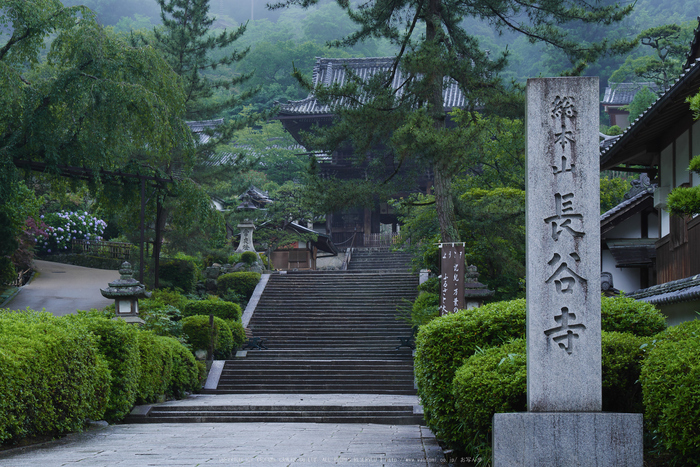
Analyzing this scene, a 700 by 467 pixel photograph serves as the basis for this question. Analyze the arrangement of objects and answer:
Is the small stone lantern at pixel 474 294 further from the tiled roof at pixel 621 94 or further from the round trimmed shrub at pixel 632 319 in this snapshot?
the tiled roof at pixel 621 94

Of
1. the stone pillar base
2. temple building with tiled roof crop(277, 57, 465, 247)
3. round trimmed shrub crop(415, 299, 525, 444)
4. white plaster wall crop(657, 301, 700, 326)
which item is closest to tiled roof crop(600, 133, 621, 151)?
white plaster wall crop(657, 301, 700, 326)

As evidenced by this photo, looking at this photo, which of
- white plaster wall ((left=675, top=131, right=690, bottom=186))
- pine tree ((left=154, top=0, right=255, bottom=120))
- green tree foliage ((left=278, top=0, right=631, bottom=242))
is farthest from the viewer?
pine tree ((left=154, top=0, right=255, bottom=120))

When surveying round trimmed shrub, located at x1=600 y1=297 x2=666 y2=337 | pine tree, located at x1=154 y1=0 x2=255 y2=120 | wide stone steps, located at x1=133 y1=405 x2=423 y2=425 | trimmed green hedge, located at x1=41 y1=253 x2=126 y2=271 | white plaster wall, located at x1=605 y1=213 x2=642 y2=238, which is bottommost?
wide stone steps, located at x1=133 y1=405 x2=423 y2=425

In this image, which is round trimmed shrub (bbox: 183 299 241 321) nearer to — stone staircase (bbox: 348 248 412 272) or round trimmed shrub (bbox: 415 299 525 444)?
round trimmed shrub (bbox: 415 299 525 444)

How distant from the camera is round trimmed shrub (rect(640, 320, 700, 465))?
13.2 feet

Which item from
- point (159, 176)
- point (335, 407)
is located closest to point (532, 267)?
point (335, 407)

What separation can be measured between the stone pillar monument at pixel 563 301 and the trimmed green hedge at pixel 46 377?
499 cm

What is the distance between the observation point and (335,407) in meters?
12.0

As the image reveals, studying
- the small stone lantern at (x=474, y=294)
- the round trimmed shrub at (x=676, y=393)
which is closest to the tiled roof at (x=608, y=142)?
the small stone lantern at (x=474, y=294)

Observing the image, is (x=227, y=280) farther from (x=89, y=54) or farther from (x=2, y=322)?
(x=2, y=322)

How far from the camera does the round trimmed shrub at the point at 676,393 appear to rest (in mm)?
4035

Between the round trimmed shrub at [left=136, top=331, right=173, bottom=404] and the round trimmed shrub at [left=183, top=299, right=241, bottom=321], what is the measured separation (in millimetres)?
6418

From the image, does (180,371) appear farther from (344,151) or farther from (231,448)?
(344,151)

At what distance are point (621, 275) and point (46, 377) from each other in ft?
44.9
